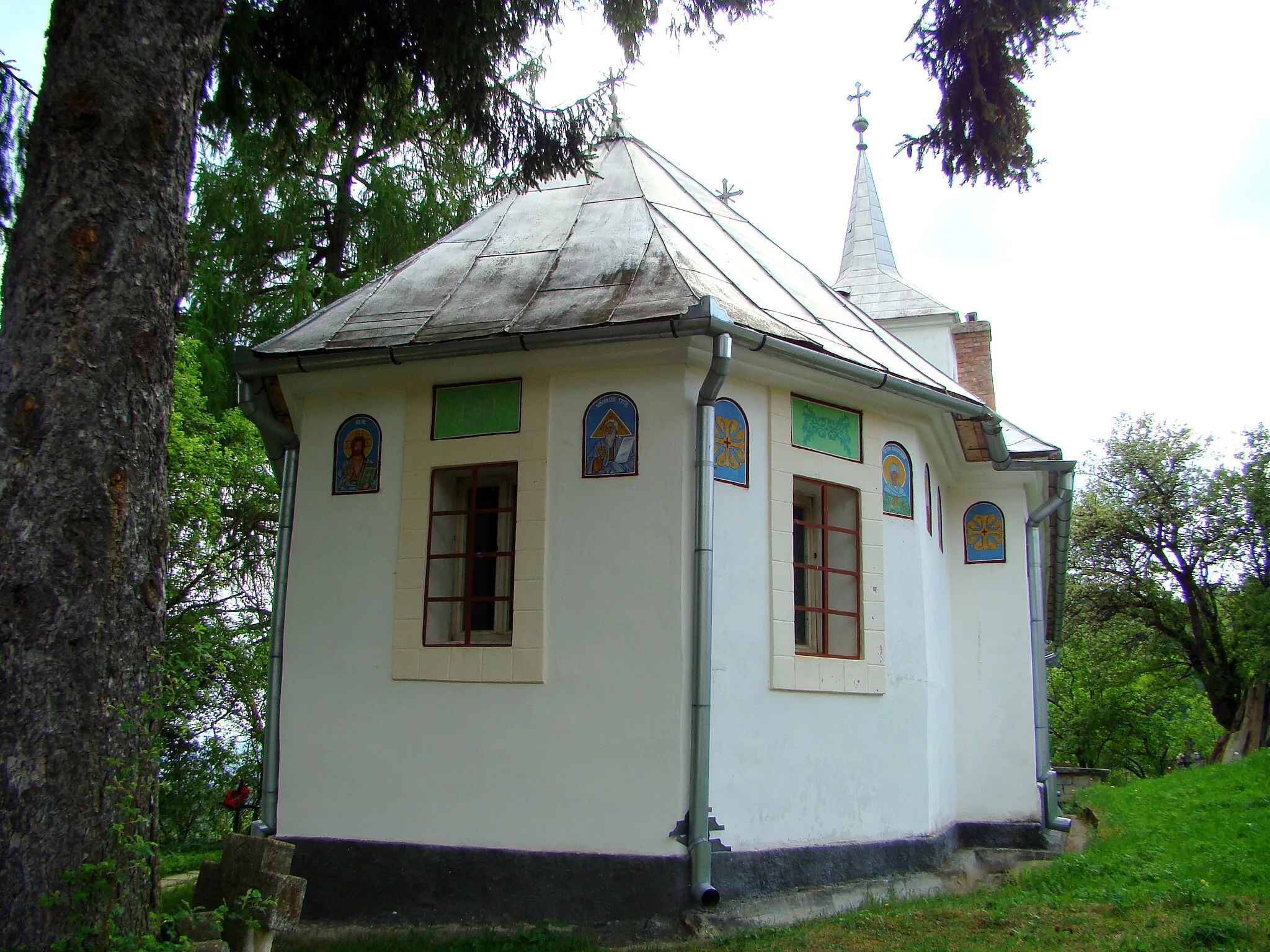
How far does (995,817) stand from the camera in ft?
34.3

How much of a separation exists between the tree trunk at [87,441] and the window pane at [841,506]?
529 cm

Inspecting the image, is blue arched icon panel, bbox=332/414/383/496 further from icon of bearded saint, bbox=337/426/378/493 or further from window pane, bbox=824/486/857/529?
window pane, bbox=824/486/857/529

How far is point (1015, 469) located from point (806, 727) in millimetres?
3986

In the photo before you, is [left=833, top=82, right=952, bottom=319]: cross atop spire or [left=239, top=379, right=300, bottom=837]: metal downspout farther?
[left=833, top=82, right=952, bottom=319]: cross atop spire

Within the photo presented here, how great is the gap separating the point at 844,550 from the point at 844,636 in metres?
0.67

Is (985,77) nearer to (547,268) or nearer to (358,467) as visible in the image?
(547,268)

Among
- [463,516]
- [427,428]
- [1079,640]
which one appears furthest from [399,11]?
[1079,640]

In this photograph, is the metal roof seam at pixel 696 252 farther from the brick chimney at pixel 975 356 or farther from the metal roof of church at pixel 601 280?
the brick chimney at pixel 975 356

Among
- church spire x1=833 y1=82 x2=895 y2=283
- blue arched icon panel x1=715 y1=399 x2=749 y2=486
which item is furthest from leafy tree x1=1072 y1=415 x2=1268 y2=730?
blue arched icon panel x1=715 y1=399 x2=749 y2=486

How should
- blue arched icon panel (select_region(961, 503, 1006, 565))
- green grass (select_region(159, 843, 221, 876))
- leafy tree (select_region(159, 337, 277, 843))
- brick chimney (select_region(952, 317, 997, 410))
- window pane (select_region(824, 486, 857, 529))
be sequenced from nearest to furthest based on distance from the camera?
window pane (select_region(824, 486, 857, 529))
blue arched icon panel (select_region(961, 503, 1006, 565))
green grass (select_region(159, 843, 221, 876))
leafy tree (select_region(159, 337, 277, 843))
brick chimney (select_region(952, 317, 997, 410))

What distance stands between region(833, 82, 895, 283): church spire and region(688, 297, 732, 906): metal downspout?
30.3 ft

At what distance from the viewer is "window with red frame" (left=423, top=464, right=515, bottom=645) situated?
8.31 m

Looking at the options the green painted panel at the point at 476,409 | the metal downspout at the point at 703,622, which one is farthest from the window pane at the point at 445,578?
the metal downspout at the point at 703,622

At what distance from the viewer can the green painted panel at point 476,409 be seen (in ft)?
27.5
